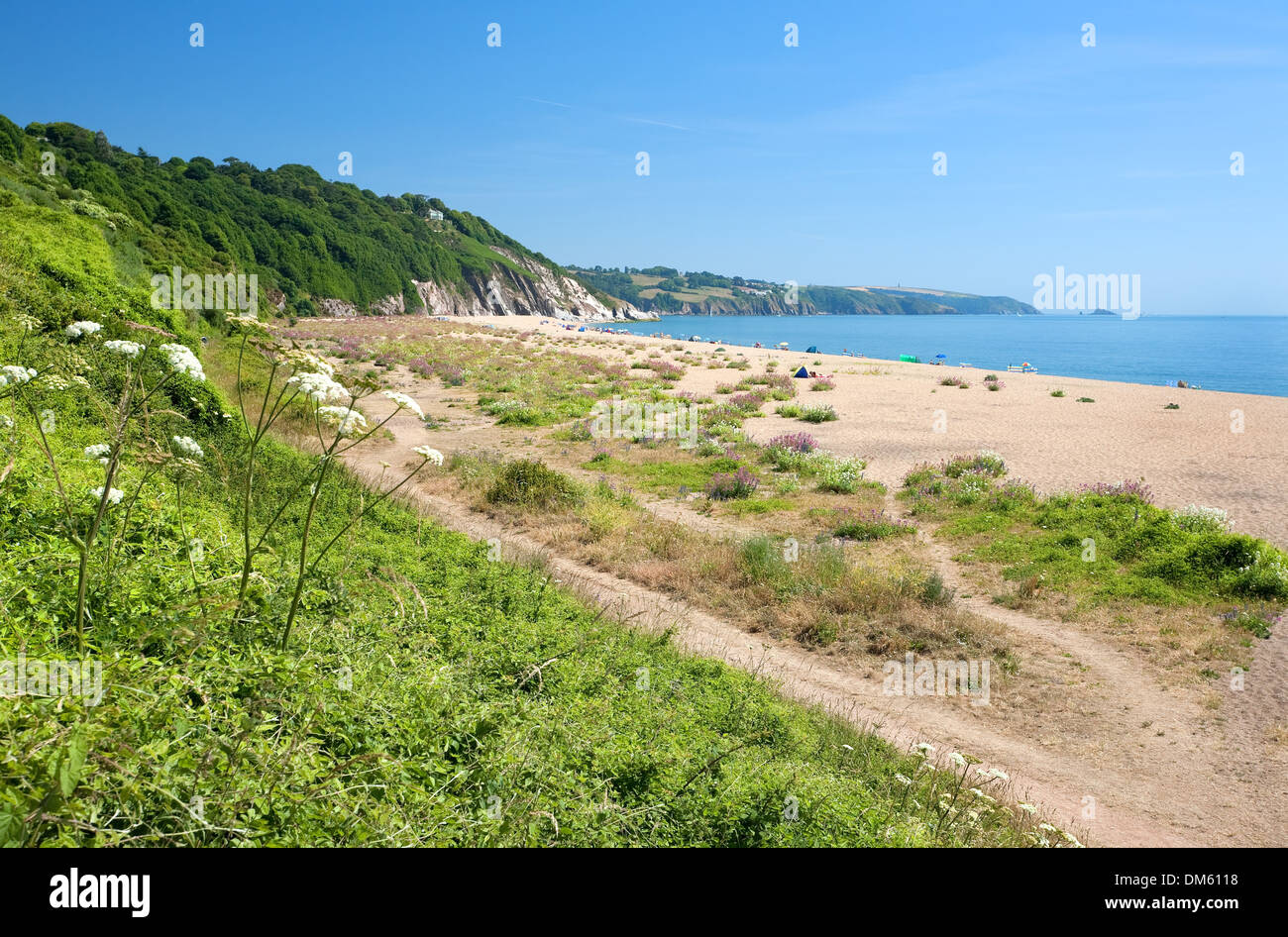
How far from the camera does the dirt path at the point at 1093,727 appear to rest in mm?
6477

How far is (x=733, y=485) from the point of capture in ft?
56.0

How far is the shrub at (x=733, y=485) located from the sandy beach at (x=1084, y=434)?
3.76m

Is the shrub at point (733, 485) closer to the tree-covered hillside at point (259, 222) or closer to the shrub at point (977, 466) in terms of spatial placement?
the shrub at point (977, 466)

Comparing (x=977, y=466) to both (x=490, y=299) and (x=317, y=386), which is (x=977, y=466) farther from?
(x=490, y=299)

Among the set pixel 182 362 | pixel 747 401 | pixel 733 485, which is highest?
pixel 747 401

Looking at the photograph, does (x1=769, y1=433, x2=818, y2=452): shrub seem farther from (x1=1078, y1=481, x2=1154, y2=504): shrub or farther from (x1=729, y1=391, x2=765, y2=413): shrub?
(x1=1078, y1=481, x2=1154, y2=504): shrub

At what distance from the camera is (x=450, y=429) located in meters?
23.6

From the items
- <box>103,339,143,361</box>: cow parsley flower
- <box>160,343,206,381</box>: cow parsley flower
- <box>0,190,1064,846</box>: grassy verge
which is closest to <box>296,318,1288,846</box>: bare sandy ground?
<box>0,190,1064,846</box>: grassy verge

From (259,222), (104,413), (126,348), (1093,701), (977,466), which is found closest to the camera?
(104,413)

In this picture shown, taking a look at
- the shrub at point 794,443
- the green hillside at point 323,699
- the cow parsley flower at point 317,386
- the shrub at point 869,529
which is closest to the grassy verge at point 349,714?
the green hillside at point 323,699

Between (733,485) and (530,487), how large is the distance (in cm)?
497

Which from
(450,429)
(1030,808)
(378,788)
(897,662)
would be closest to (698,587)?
(897,662)

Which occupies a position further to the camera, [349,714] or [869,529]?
[869,529]

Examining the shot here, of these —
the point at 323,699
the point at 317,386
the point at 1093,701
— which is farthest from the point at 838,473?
the point at 323,699
